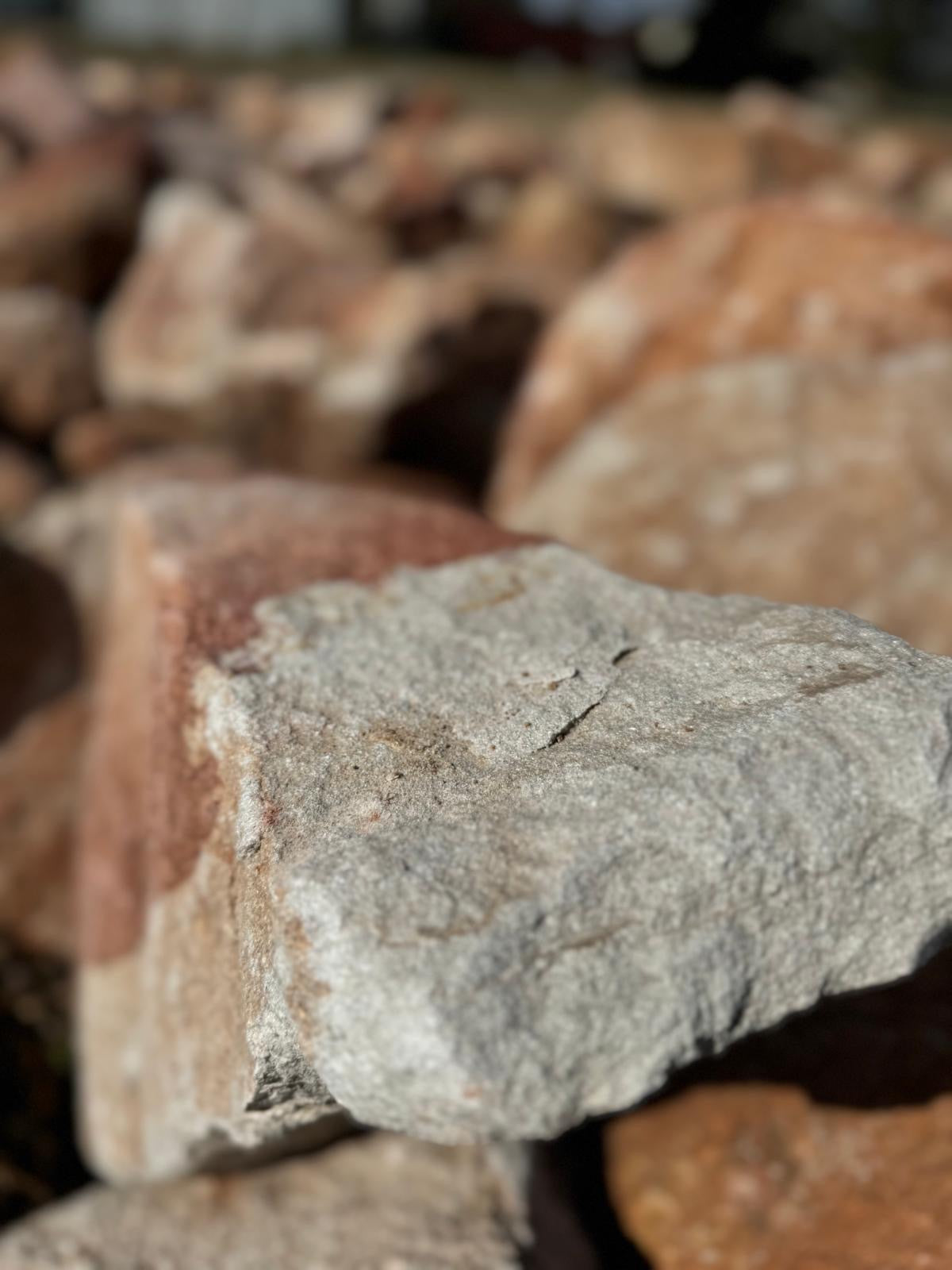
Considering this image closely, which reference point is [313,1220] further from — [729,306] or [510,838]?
[729,306]

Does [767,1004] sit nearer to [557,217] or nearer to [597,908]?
[597,908]

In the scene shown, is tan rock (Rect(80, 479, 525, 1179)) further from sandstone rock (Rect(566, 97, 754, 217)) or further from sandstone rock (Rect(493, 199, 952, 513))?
sandstone rock (Rect(566, 97, 754, 217))

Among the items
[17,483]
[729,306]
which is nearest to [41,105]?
[17,483]

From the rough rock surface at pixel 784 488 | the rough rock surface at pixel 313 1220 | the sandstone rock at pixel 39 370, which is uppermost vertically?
the rough rock surface at pixel 784 488

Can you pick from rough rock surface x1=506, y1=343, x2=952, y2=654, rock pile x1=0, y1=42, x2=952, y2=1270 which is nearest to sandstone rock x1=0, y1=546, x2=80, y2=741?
rock pile x1=0, y1=42, x2=952, y2=1270

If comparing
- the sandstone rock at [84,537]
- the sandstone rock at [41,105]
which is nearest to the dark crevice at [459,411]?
the sandstone rock at [84,537]

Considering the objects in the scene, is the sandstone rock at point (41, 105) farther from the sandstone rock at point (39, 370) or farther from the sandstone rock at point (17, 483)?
the sandstone rock at point (17, 483)

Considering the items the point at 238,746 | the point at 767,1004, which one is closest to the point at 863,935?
Answer: the point at 767,1004
